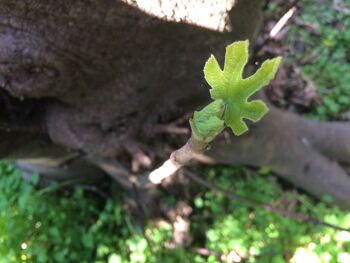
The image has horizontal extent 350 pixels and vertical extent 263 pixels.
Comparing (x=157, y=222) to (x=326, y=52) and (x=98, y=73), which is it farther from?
(x=326, y=52)

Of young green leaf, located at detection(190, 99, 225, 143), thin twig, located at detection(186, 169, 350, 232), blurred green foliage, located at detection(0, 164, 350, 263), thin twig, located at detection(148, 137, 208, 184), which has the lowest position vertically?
blurred green foliage, located at detection(0, 164, 350, 263)

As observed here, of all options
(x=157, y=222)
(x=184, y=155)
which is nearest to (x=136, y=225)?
(x=157, y=222)

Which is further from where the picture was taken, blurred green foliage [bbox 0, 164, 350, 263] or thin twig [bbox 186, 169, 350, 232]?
blurred green foliage [bbox 0, 164, 350, 263]

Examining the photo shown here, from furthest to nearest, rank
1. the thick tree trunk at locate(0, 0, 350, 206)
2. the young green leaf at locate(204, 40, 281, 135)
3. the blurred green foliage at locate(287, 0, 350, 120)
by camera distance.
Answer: the blurred green foliage at locate(287, 0, 350, 120) → the thick tree trunk at locate(0, 0, 350, 206) → the young green leaf at locate(204, 40, 281, 135)

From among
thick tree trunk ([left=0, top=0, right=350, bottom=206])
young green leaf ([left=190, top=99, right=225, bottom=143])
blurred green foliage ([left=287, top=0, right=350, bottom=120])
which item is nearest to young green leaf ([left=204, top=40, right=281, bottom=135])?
young green leaf ([left=190, top=99, right=225, bottom=143])

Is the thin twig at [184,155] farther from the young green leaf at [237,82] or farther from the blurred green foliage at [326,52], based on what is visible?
the blurred green foliage at [326,52]

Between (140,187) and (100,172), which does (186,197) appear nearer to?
(140,187)

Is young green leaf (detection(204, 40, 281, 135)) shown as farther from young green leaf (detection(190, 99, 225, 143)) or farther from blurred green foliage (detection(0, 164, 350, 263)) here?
blurred green foliage (detection(0, 164, 350, 263))

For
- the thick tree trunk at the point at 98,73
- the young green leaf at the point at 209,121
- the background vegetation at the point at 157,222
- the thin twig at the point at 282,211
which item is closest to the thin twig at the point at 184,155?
the young green leaf at the point at 209,121
